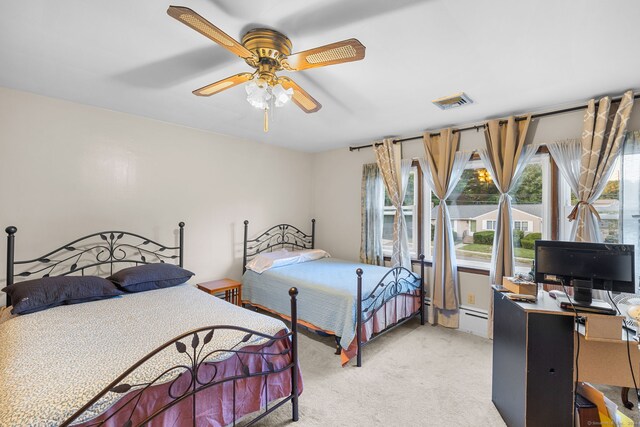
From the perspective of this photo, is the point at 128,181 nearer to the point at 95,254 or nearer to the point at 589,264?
the point at 95,254

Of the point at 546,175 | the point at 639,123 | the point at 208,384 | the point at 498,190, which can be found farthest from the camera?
the point at 498,190

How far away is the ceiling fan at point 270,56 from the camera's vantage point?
1.46 metres

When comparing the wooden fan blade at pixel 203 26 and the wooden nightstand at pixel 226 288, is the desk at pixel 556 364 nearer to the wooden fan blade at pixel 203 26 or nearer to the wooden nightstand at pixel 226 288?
the wooden fan blade at pixel 203 26

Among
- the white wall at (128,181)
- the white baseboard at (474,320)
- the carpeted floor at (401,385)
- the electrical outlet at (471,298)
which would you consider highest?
the white wall at (128,181)

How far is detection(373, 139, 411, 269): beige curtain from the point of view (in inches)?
157

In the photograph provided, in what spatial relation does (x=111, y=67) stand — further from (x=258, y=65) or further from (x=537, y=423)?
(x=537, y=423)

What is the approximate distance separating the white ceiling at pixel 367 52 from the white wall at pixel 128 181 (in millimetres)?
282

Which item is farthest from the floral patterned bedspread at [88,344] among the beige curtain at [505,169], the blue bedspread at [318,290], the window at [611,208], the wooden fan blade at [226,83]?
the window at [611,208]

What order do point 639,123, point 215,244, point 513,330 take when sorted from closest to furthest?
point 513,330 → point 639,123 → point 215,244

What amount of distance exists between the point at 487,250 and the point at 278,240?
2984 mm

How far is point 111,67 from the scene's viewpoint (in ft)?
7.13

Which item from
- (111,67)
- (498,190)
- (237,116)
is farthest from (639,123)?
(111,67)

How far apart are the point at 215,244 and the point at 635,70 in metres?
4.41

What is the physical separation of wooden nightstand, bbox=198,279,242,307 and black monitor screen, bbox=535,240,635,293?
3.10 meters
